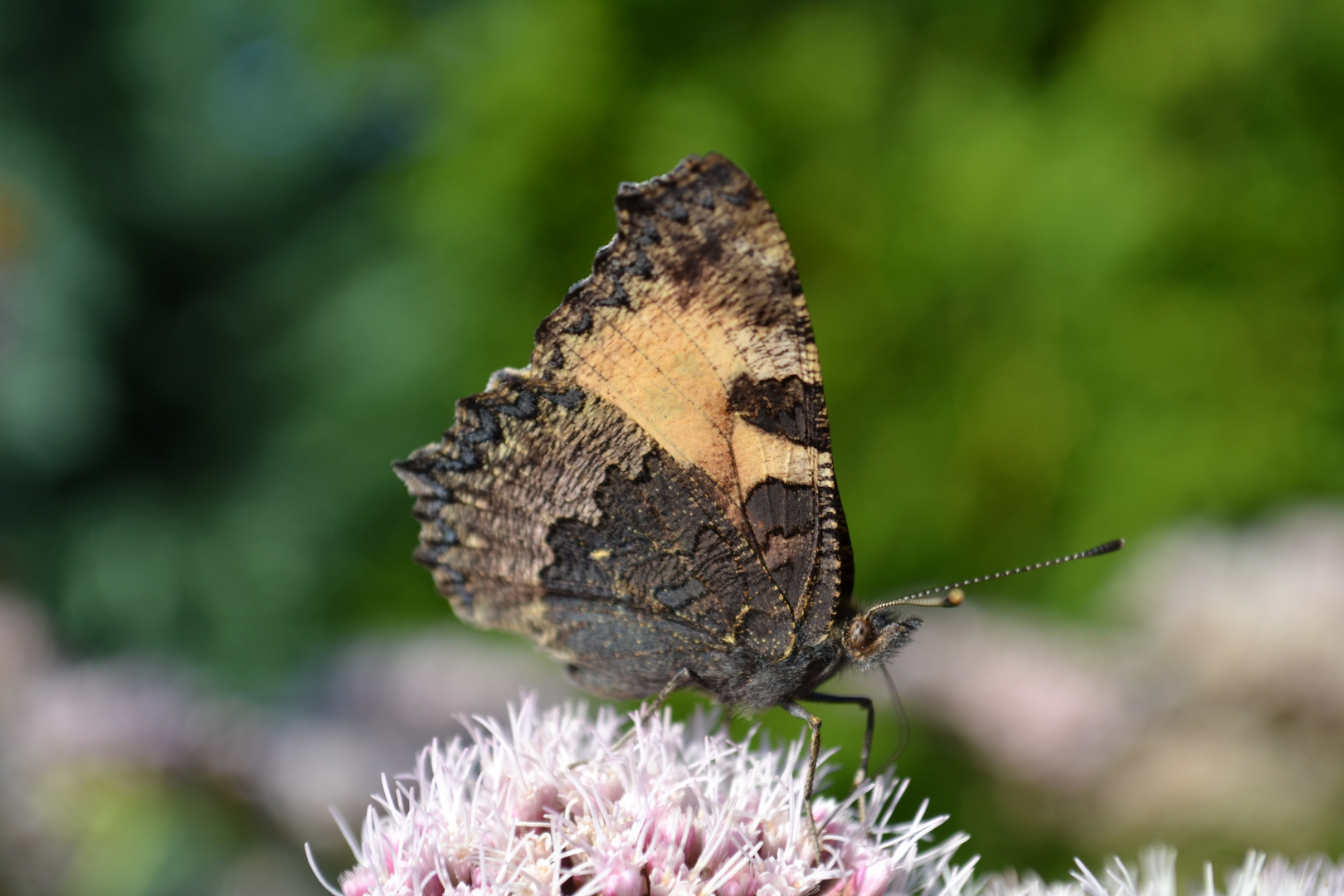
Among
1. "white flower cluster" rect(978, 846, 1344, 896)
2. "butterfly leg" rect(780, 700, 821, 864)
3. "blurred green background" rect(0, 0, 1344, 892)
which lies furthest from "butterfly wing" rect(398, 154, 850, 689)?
"blurred green background" rect(0, 0, 1344, 892)

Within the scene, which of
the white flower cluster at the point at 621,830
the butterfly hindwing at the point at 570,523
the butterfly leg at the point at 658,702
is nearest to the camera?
the white flower cluster at the point at 621,830

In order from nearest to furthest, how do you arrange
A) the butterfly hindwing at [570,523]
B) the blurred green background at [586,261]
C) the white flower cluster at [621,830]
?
the white flower cluster at [621,830], the butterfly hindwing at [570,523], the blurred green background at [586,261]

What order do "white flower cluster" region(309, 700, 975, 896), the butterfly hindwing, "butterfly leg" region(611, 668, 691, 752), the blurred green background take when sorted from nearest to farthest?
"white flower cluster" region(309, 700, 975, 896) → "butterfly leg" region(611, 668, 691, 752) → the butterfly hindwing → the blurred green background

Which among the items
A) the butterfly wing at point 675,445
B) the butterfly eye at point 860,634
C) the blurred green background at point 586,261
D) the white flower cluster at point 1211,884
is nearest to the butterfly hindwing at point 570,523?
the butterfly wing at point 675,445

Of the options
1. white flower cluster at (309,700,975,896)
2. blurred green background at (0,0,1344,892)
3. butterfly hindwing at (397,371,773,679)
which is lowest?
white flower cluster at (309,700,975,896)

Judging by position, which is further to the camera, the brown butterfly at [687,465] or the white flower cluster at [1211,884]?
the brown butterfly at [687,465]

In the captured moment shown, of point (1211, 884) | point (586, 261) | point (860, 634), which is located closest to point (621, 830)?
point (860, 634)

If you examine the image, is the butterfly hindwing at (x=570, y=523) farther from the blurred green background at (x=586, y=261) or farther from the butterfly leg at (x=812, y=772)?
the blurred green background at (x=586, y=261)

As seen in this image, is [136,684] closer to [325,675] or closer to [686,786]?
A: [325,675]

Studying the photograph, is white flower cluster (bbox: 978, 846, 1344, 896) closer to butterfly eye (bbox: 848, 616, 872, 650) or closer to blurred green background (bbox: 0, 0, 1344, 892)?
butterfly eye (bbox: 848, 616, 872, 650)
